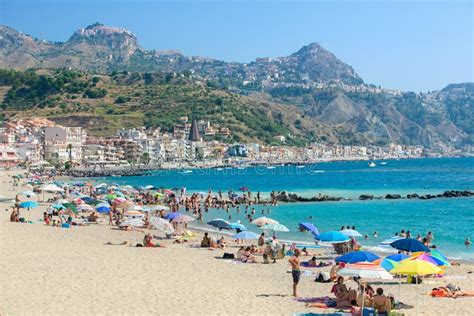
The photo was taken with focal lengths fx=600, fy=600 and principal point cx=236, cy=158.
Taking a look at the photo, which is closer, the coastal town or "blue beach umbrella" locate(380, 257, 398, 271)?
"blue beach umbrella" locate(380, 257, 398, 271)

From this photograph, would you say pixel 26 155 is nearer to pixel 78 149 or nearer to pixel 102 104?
pixel 78 149

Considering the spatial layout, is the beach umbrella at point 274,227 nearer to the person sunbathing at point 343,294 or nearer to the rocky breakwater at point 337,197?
the person sunbathing at point 343,294

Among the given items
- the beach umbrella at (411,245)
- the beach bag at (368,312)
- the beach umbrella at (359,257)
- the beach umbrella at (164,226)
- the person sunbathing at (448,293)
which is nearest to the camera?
the beach bag at (368,312)

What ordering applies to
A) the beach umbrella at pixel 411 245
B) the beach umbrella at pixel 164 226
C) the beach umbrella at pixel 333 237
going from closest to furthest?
1. the beach umbrella at pixel 411 245
2. the beach umbrella at pixel 333 237
3. the beach umbrella at pixel 164 226

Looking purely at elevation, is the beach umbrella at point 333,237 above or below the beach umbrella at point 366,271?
below

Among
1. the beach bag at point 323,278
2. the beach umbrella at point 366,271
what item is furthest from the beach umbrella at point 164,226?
Answer: the beach umbrella at point 366,271

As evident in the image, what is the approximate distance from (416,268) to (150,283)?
6.31 meters

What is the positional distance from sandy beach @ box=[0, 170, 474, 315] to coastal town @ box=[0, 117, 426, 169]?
75878 millimetres

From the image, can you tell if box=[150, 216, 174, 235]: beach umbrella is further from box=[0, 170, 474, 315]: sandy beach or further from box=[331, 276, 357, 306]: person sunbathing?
box=[331, 276, 357, 306]: person sunbathing

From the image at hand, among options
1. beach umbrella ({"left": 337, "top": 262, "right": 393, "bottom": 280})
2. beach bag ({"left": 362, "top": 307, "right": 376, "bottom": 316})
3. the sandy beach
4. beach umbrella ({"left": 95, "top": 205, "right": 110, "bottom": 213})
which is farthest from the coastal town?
beach bag ({"left": 362, "top": 307, "right": 376, "bottom": 316})

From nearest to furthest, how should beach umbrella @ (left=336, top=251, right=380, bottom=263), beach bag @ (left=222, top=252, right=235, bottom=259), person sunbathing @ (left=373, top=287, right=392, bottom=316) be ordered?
person sunbathing @ (left=373, top=287, right=392, bottom=316)
beach umbrella @ (left=336, top=251, right=380, bottom=263)
beach bag @ (left=222, top=252, right=235, bottom=259)

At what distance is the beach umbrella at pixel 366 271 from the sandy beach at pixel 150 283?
2.48 feet

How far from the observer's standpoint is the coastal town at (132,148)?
10075cm

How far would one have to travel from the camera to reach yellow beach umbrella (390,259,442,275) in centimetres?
1282
